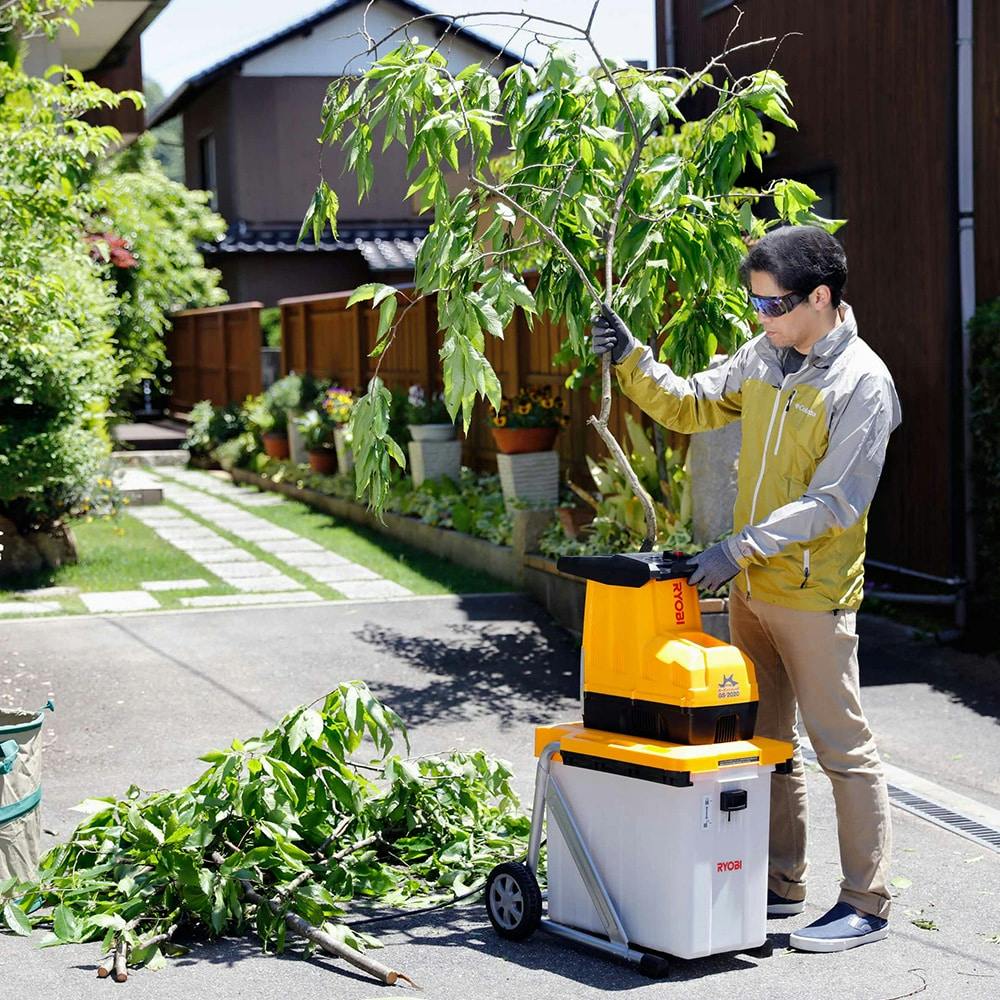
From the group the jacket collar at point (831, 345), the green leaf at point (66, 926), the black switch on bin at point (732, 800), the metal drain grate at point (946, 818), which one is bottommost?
the metal drain grate at point (946, 818)

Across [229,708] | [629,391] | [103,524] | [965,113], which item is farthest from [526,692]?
[103,524]

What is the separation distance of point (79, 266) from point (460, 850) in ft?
25.3

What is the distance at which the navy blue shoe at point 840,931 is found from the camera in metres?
4.45

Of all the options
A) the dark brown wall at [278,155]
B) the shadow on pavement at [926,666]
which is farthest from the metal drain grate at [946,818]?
the dark brown wall at [278,155]

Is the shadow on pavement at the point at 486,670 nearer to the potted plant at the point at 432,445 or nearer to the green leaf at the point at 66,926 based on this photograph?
the green leaf at the point at 66,926

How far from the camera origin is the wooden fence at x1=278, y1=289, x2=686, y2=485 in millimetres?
11742

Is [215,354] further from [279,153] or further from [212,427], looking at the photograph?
[279,153]

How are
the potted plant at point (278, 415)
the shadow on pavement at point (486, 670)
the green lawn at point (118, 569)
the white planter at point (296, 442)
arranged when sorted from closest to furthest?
the shadow on pavement at point (486, 670) → the green lawn at point (118, 569) → the white planter at point (296, 442) → the potted plant at point (278, 415)

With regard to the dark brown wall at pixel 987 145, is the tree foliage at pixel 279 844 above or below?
below

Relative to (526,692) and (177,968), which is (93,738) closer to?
(526,692)

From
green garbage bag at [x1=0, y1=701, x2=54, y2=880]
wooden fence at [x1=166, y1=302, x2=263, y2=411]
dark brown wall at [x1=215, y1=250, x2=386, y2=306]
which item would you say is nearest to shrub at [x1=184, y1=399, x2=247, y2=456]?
wooden fence at [x1=166, y1=302, x2=263, y2=411]

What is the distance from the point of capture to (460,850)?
5.17 metres

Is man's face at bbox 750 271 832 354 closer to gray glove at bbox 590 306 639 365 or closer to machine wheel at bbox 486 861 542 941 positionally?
gray glove at bbox 590 306 639 365

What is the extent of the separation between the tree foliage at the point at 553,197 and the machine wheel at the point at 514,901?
4.03 feet
